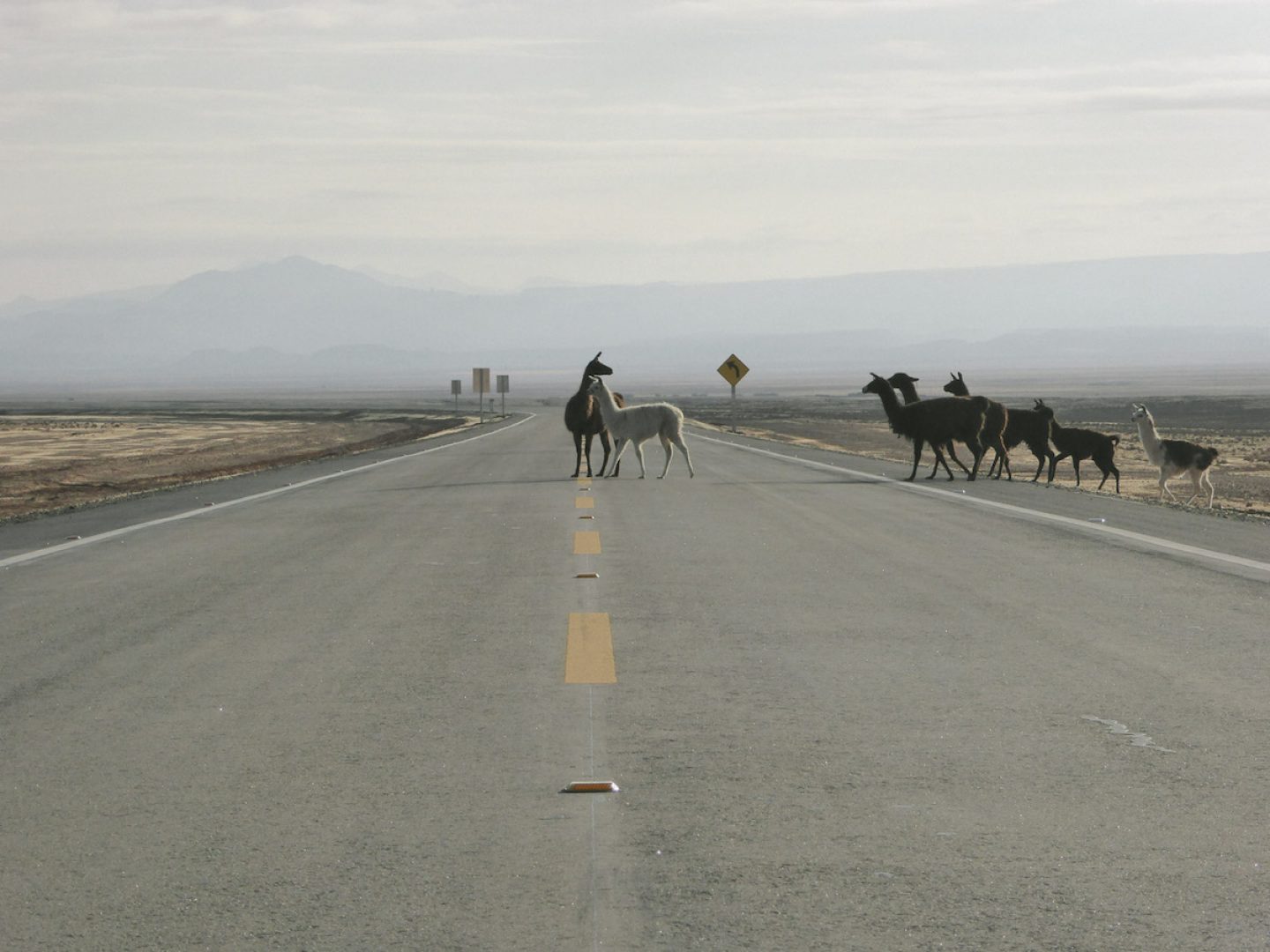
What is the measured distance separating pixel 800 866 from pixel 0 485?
1309 inches

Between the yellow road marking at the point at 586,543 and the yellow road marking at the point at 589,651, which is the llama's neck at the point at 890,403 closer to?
the yellow road marking at the point at 586,543

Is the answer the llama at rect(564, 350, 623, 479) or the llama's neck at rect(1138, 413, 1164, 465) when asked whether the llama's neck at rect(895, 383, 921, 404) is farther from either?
the llama at rect(564, 350, 623, 479)

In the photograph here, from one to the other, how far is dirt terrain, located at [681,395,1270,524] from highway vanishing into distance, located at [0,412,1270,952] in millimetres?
10792

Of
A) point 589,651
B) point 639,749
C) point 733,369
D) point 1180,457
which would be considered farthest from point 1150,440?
point 733,369

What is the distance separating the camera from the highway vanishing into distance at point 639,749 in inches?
177

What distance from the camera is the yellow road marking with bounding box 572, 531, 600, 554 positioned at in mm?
13359

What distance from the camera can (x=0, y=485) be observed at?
3462 cm

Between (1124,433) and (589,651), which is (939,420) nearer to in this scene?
(589,651)

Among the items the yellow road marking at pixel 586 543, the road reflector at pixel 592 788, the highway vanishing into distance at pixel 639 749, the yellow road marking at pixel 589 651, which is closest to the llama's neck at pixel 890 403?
the yellow road marking at pixel 586 543

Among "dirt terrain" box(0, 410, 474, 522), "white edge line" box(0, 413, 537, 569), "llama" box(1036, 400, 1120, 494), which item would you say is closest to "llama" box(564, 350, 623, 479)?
"white edge line" box(0, 413, 537, 569)

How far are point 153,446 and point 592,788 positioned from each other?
5515 centimetres

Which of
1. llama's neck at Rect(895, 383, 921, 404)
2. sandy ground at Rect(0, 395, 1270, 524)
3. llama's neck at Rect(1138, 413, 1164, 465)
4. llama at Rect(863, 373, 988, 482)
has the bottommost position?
sandy ground at Rect(0, 395, 1270, 524)

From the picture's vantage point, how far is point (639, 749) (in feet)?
20.6

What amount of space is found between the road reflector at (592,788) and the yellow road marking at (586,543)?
7.52 meters
